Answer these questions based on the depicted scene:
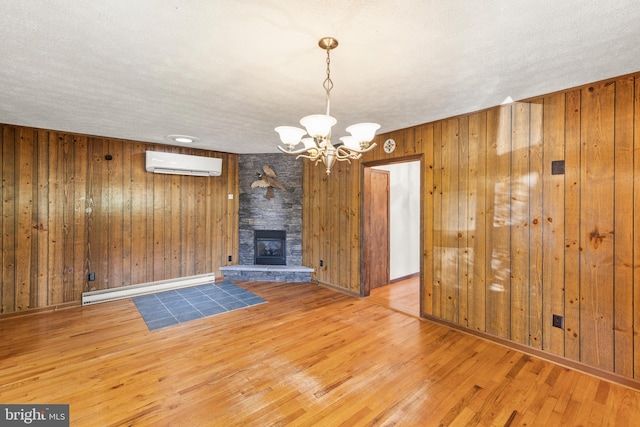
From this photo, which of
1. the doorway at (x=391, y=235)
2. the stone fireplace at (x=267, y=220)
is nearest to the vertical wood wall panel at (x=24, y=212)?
the stone fireplace at (x=267, y=220)

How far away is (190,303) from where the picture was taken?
156 inches

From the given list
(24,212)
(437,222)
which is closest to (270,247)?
(437,222)

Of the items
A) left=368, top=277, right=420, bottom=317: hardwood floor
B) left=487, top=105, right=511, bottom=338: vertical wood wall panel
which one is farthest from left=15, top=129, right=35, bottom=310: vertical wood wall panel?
left=487, top=105, right=511, bottom=338: vertical wood wall panel

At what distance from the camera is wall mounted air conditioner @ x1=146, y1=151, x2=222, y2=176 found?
14.0 ft

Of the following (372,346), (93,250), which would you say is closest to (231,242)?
(93,250)

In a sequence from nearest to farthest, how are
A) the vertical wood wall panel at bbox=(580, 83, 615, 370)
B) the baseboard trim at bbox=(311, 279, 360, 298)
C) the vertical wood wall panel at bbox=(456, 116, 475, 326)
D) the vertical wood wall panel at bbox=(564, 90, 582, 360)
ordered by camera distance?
the vertical wood wall panel at bbox=(580, 83, 615, 370), the vertical wood wall panel at bbox=(564, 90, 582, 360), the vertical wood wall panel at bbox=(456, 116, 475, 326), the baseboard trim at bbox=(311, 279, 360, 298)

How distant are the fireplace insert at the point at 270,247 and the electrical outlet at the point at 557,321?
155 inches

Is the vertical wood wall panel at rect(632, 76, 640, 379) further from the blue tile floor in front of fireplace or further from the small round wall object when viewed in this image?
the blue tile floor in front of fireplace

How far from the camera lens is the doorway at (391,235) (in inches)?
167

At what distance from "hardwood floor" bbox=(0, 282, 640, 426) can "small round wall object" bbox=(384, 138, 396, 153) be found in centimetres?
224

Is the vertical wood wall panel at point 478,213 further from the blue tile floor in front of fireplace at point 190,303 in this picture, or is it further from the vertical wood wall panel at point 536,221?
the blue tile floor in front of fireplace at point 190,303

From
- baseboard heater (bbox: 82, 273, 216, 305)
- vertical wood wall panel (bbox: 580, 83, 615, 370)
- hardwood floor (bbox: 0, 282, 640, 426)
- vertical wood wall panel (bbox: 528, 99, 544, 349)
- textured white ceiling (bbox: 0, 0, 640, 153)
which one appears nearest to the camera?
textured white ceiling (bbox: 0, 0, 640, 153)

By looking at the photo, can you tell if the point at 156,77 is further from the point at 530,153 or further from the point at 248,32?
the point at 530,153

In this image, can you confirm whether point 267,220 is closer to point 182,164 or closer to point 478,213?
point 182,164
